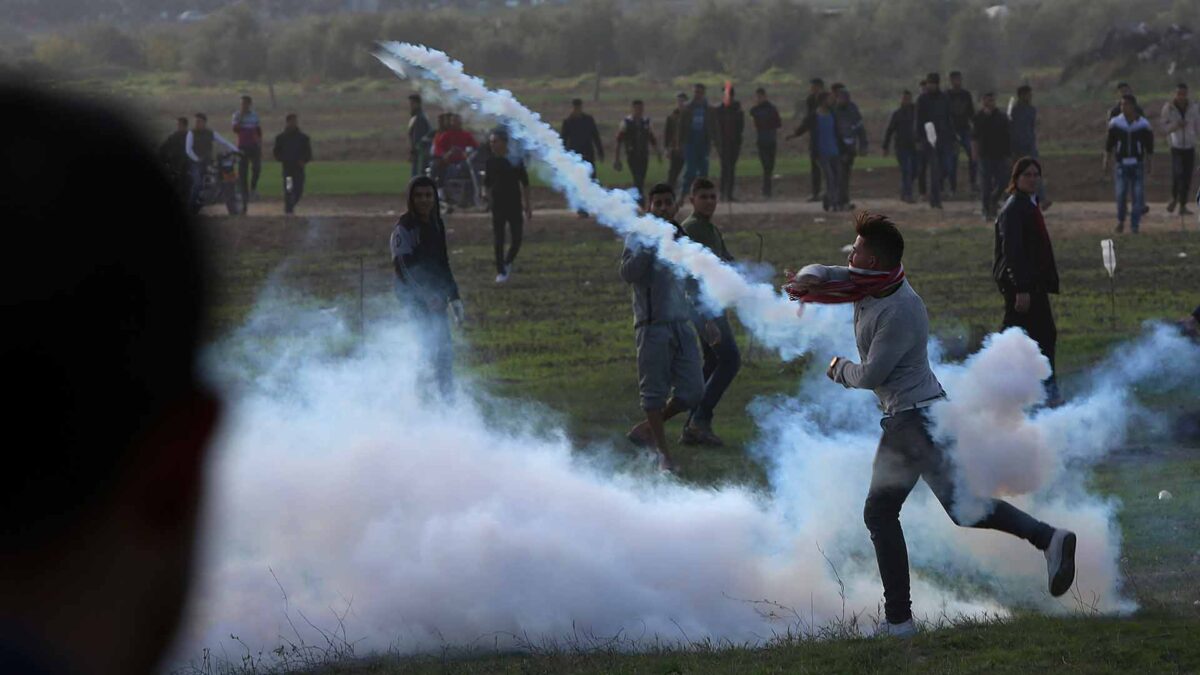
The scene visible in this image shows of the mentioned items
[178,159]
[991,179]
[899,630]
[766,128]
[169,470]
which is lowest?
[899,630]

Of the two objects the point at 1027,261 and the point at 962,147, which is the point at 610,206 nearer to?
the point at 1027,261

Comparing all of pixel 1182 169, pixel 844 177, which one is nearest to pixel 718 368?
pixel 1182 169

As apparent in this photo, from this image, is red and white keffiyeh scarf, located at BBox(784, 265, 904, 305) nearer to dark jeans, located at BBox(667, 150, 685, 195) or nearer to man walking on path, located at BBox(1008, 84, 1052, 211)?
man walking on path, located at BBox(1008, 84, 1052, 211)

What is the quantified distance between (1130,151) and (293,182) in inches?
551

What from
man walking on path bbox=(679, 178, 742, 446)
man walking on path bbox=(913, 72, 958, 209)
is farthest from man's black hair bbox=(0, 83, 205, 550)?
man walking on path bbox=(913, 72, 958, 209)

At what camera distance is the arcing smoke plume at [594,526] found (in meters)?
7.80

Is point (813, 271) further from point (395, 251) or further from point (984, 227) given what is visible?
point (984, 227)

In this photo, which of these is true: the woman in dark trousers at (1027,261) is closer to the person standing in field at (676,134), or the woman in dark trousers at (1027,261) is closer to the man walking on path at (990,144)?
the man walking on path at (990,144)

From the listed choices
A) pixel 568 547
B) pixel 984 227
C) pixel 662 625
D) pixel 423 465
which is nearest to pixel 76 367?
pixel 423 465

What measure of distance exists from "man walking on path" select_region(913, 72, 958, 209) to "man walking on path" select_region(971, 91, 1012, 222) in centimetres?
112

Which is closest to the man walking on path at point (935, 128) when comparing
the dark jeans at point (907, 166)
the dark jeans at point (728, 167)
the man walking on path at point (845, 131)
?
the dark jeans at point (907, 166)

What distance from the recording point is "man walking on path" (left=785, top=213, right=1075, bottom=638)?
23.7 ft

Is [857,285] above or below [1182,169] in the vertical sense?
above

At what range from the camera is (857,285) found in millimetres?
7273
